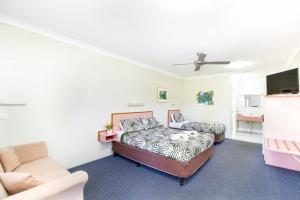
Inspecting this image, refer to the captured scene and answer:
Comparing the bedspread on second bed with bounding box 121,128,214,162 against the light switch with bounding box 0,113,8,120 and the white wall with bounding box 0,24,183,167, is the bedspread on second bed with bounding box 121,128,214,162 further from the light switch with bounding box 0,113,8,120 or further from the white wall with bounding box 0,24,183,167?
the light switch with bounding box 0,113,8,120

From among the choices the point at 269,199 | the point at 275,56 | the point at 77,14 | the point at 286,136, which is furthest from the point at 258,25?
the point at 77,14

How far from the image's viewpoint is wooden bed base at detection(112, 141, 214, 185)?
257 cm

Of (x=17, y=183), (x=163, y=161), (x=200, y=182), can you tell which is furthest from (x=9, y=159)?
(x=200, y=182)

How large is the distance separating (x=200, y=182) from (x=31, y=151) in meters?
2.92

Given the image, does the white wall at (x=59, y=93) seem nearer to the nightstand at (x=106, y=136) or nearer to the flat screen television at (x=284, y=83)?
the nightstand at (x=106, y=136)

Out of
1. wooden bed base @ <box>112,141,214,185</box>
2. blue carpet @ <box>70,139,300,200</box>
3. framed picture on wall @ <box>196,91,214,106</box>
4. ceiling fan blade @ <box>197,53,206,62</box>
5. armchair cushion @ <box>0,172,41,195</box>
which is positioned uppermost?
ceiling fan blade @ <box>197,53,206,62</box>

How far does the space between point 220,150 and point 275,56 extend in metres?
2.94

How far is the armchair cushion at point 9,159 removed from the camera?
1.97m

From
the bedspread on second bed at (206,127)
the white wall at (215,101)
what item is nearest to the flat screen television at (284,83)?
the bedspread on second bed at (206,127)

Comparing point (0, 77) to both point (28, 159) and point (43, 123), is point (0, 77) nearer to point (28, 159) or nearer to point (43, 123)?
point (43, 123)

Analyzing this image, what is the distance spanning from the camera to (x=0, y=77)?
2318 mm

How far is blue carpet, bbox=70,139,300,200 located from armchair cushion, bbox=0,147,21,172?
3.52 ft

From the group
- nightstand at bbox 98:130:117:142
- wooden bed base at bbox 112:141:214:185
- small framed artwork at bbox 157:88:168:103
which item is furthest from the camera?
small framed artwork at bbox 157:88:168:103

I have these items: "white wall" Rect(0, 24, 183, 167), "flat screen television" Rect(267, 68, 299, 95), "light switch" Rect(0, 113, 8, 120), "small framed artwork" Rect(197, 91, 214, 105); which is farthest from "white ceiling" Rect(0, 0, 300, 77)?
"small framed artwork" Rect(197, 91, 214, 105)
